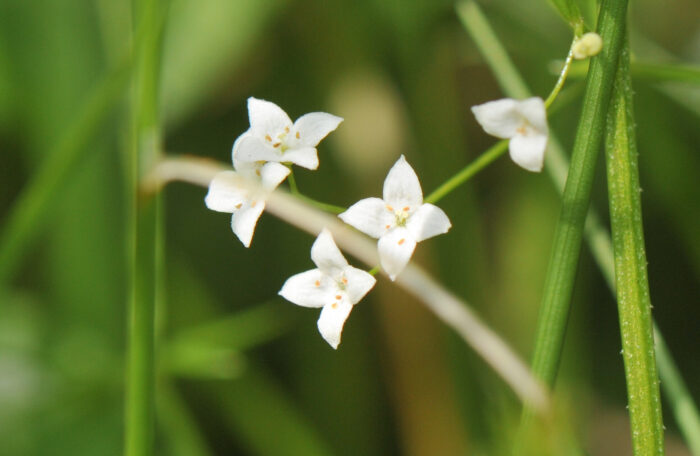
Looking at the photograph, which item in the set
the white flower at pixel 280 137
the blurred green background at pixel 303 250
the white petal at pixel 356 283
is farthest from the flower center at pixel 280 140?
the blurred green background at pixel 303 250

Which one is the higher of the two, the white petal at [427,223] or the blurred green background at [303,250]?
the blurred green background at [303,250]

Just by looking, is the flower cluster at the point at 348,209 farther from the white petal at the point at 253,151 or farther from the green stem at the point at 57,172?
the green stem at the point at 57,172

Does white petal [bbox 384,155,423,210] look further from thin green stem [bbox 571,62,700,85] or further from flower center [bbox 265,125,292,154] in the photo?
thin green stem [bbox 571,62,700,85]

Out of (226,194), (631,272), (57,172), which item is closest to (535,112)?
(631,272)

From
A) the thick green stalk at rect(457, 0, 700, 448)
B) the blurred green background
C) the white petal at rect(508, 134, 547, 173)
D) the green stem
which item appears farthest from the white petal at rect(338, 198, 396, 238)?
the blurred green background

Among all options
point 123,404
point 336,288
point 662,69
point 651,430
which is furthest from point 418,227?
point 123,404

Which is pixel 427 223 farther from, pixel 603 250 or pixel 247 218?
pixel 603 250

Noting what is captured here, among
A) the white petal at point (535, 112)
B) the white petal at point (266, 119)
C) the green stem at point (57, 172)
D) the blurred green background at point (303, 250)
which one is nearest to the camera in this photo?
the white petal at point (535, 112)
